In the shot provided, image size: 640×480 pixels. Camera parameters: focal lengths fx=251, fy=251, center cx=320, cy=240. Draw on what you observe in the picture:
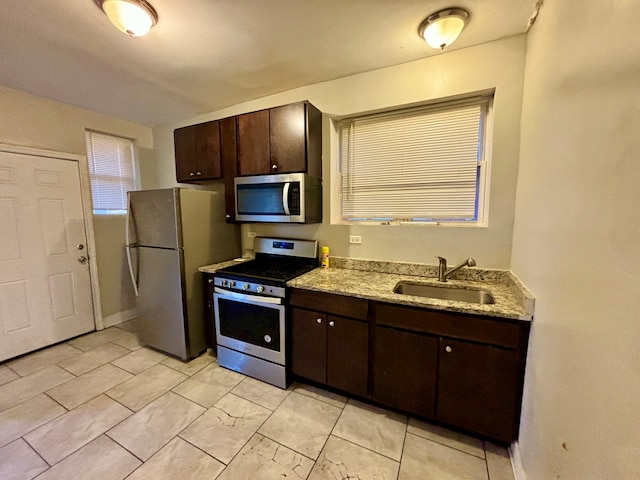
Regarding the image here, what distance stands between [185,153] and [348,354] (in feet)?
8.86

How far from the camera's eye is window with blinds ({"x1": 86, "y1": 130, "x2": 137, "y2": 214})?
3.10 metres

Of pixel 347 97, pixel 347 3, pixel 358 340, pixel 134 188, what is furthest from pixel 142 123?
pixel 358 340

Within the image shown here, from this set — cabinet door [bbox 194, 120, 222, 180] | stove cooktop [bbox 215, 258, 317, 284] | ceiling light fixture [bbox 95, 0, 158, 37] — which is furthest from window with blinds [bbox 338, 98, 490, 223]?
ceiling light fixture [bbox 95, 0, 158, 37]

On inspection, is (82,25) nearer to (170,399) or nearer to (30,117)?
(30,117)

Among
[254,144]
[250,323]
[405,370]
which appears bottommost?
[405,370]

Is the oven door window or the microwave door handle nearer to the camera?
the oven door window

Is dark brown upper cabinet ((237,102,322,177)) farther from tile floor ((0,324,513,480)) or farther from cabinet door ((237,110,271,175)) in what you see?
tile floor ((0,324,513,480))

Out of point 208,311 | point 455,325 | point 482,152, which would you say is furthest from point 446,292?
point 208,311

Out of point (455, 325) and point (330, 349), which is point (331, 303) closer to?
point (330, 349)

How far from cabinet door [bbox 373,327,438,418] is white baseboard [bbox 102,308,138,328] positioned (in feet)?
10.3

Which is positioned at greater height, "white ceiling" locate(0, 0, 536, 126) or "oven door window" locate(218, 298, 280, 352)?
"white ceiling" locate(0, 0, 536, 126)

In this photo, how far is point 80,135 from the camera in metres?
2.91

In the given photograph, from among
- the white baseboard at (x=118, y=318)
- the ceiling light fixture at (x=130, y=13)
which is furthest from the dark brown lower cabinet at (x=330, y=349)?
the white baseboard at (x=118, y=318)

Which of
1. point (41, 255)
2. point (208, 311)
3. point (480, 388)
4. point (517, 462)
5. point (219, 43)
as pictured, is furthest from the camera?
point (41, 255)
